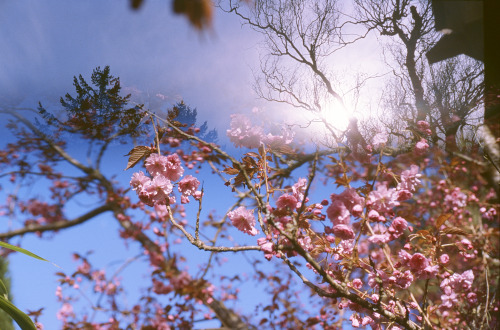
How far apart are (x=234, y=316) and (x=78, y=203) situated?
191 cm

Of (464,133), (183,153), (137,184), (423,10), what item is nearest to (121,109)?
(183,153)

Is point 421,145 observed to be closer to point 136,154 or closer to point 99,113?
point 136,154

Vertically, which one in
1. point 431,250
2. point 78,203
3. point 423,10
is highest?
point 423,10

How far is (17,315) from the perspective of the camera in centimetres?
80

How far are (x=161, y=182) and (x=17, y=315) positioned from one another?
20.4 inches

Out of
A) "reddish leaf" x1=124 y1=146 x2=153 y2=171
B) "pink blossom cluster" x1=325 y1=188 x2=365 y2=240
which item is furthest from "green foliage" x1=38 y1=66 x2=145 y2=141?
"pink blossom cluster" x1=325 y1=188 x2=365 y2=240

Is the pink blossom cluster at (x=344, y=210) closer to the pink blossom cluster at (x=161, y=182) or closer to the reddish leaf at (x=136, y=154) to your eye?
the pink blossom cluster at (x=161, y=182)

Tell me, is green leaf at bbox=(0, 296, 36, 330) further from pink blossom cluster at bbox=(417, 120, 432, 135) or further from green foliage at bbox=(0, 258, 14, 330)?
pink blossom cluster at bbox=(417, 120, 432, 135)

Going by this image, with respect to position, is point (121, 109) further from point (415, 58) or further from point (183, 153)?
point (415, 58)

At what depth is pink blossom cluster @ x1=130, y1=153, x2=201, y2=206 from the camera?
104cm

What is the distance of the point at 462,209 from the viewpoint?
260 cm

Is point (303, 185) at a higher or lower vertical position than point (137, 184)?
lower

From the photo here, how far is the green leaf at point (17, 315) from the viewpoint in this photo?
802 millimetres

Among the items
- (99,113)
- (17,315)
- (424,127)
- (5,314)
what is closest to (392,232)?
(17,315)
